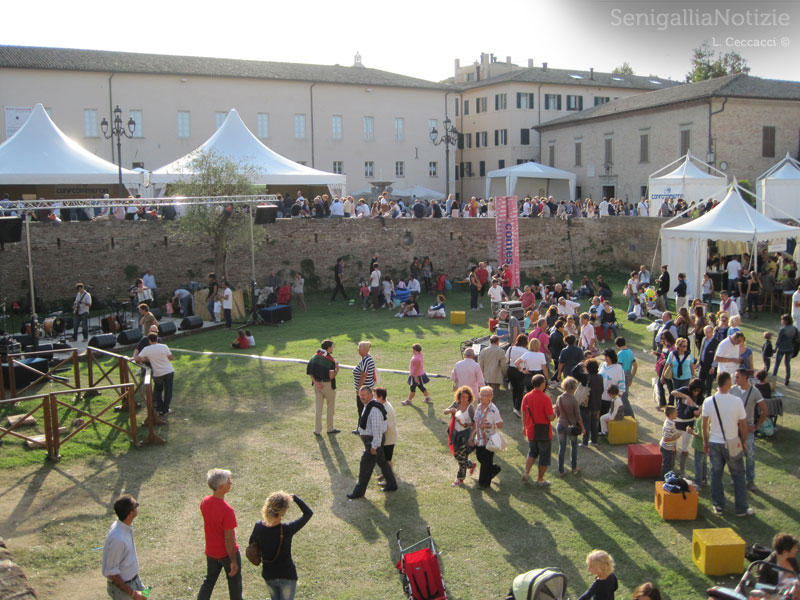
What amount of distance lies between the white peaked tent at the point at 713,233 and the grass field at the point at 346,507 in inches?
318

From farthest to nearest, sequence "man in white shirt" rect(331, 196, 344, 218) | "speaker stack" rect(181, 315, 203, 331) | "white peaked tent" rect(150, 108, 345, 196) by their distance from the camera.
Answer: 1. "man in white shirt" rect(331, 196, 344, 218)
2. "white peaked tent" rect(150, 108, 345, 196)
3. "speaker stack" rect(181, 315, 203, 331)

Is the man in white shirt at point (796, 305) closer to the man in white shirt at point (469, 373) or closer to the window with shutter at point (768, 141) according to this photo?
the man in white shirt at point (469, 373)

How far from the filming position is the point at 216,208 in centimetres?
2294

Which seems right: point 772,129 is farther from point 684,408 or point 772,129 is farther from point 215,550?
point 215,550

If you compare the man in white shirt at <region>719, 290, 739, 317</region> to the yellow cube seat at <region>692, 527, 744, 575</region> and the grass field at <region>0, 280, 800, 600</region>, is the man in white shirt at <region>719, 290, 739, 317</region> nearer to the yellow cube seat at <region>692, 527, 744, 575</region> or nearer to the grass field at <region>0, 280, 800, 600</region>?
the grass field at <region>0, 280, 800, 600</region>

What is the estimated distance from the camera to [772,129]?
3672cm

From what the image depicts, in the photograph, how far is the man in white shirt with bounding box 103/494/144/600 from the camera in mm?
5824

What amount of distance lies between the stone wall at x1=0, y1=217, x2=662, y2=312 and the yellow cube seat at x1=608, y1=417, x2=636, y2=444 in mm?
17617

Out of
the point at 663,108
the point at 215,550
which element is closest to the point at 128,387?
the point at 215,550

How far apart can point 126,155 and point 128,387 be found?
31.4 metres

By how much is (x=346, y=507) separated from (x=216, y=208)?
15.9 m

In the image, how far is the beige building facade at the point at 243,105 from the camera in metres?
37.3

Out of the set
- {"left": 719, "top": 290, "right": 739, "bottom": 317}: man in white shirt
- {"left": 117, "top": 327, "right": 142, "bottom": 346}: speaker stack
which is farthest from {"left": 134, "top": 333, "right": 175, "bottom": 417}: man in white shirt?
{"left": 719, "top": 290, "right": 739, "bottom": 317}: man in white shirt

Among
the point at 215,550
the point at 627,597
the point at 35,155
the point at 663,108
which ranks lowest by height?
the point at 627,597
